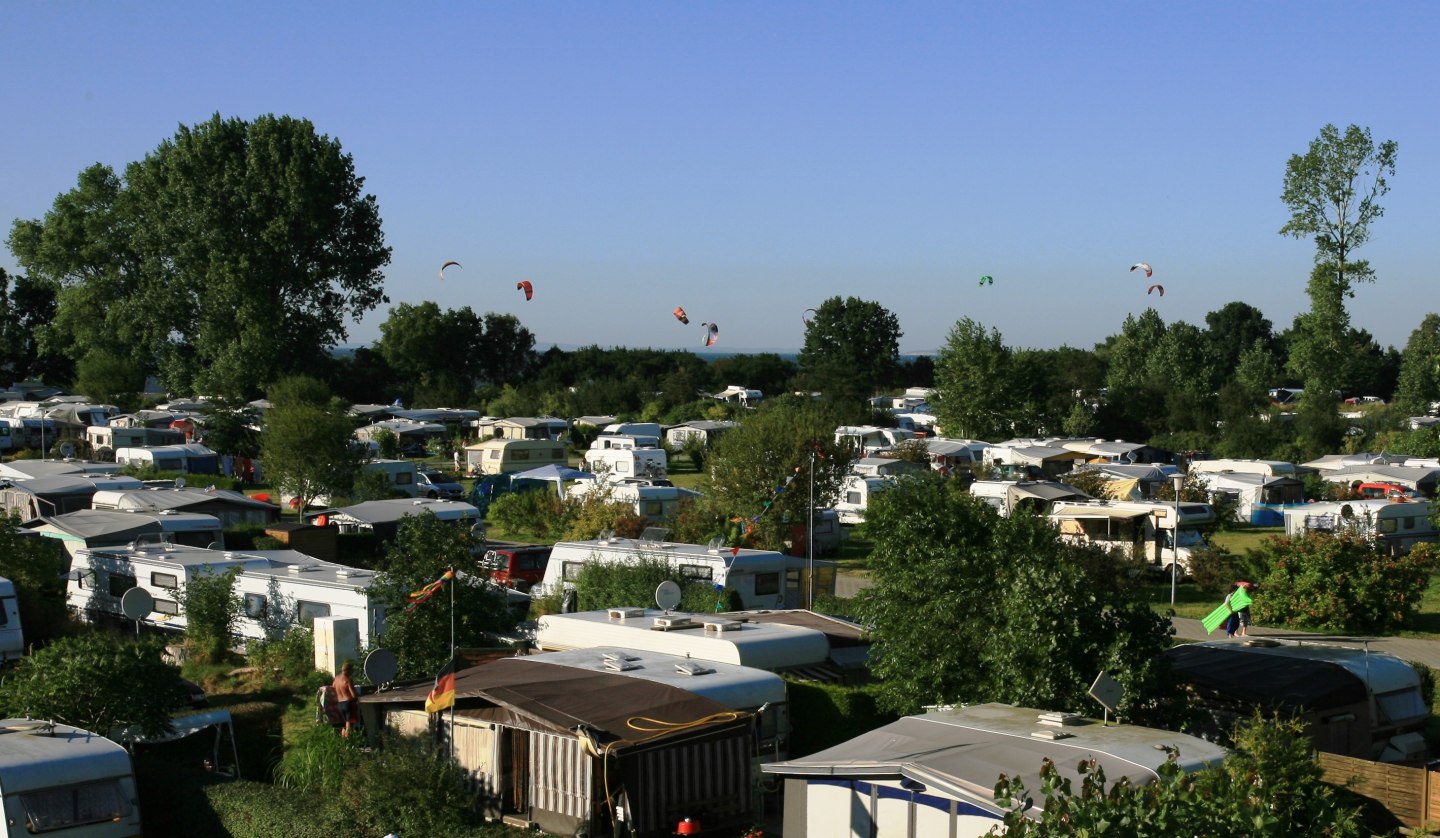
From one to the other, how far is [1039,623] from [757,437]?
15316 mm

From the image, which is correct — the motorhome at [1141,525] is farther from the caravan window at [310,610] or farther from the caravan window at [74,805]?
the caravan window at [74,805]

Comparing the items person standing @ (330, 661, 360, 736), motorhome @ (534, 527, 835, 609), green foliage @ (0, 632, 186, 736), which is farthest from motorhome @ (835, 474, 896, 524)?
green foliage @ (0, 632, 186, 736)

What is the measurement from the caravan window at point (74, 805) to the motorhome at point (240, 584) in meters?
4.83

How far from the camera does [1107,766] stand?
26.8 ft

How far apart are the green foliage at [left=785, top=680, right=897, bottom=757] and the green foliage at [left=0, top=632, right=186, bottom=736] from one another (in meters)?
5.89

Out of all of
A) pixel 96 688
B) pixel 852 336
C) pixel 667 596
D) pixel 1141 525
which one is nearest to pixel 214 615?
pixel 96 688

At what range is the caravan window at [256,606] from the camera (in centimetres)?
1747

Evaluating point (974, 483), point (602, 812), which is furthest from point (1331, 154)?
point (602, 812)

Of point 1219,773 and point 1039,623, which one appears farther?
point 1039,623

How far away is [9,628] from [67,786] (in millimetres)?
7504

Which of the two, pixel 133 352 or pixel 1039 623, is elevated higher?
pixel 133 352

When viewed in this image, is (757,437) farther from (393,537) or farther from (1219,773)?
(1219,773)

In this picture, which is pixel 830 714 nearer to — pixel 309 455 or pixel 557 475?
pixel 309 455

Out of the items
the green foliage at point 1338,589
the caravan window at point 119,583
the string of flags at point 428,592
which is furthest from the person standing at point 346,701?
the green foliage at point 1338,589
